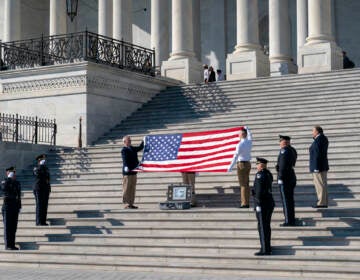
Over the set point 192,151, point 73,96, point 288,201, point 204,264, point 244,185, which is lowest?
point 204,264

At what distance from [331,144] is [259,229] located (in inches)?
286

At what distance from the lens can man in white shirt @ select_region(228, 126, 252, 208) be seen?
62.0 ft

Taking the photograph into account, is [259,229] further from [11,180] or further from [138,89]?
[138,89]

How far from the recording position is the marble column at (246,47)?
34.9m

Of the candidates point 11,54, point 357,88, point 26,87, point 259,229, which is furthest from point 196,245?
point 11,54

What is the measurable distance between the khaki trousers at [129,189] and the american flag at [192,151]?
767 mm

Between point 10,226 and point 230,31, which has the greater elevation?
point 230,31

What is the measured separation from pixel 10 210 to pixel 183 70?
18.2m

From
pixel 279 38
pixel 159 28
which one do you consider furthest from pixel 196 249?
pixel 159 28

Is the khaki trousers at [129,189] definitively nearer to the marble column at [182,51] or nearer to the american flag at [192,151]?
the american flag at [192,151]

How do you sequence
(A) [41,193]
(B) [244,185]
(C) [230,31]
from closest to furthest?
(B) [244,185]
(A) [41,193]
(C) [230,31]

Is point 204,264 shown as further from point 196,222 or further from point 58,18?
point 58,18

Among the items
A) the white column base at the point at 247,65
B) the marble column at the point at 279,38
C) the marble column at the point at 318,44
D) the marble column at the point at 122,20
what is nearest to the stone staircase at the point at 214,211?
the marble column at the point at 318,44

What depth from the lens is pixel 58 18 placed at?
40781 mm
